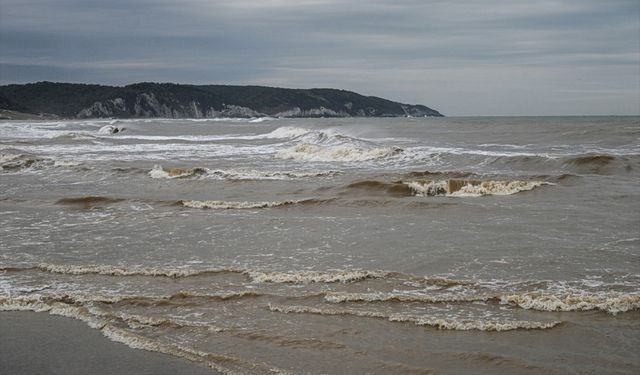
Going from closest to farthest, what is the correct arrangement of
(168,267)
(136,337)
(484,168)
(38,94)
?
(136,337)
(168,267)
(484,168)
(38,94)

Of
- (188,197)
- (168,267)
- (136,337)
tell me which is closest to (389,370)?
(136,337)

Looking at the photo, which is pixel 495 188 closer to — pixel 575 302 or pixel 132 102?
pixel 575 302

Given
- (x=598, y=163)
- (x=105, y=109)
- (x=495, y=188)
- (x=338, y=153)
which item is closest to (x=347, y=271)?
(x=495, y=188)

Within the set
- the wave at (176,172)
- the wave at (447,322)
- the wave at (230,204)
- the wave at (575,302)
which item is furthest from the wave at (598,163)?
the wave at (447,322)

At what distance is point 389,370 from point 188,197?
1207cm

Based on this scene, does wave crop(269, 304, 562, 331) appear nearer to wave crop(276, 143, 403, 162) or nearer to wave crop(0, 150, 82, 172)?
wave crop(0, 150, 82, 172)

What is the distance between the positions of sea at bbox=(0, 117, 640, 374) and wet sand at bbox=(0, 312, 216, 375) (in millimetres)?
177

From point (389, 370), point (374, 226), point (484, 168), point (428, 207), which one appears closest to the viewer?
point (389, 370)

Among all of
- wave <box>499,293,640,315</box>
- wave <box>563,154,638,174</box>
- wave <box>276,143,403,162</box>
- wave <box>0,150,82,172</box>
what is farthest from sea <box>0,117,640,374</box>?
wave <box>276,143,403,162</box>

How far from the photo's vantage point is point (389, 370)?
5.06 m

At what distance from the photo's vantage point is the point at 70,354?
17.6 ft

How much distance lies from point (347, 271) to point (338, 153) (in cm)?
2050

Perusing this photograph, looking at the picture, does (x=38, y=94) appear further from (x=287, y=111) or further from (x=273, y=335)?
(x=273, y=335)

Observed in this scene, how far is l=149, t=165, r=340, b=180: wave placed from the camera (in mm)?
20484
